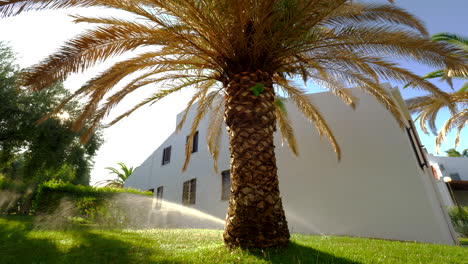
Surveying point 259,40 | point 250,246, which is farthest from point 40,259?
point 259,40

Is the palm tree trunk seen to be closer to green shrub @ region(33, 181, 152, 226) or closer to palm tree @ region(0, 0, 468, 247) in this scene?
palm tree @ region(0, 0, 468, 247)

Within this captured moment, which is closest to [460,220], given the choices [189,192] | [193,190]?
[193,190]

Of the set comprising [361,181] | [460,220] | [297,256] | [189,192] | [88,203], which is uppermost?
[189,192]

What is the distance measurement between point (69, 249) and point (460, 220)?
60.1 ft

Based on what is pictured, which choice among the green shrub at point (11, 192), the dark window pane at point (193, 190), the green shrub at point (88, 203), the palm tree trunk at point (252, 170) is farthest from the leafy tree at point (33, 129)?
the palm tree trunk at point (252, 170)

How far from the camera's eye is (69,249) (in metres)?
5.25

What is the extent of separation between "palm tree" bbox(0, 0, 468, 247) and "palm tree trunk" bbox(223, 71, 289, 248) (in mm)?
18

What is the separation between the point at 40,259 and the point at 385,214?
31.8 feet

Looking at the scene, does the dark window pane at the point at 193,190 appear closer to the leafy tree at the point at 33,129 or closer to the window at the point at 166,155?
the window at the point at 166,155

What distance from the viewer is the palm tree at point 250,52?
500 cm

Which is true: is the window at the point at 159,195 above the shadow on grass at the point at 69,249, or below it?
above

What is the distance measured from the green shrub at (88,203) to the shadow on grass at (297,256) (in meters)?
11.7

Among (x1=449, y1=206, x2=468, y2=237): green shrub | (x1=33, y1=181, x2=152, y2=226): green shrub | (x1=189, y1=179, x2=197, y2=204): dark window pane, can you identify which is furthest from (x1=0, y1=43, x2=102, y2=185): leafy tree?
(x1=449, y1=206, x2=468, y2=237): green shrub

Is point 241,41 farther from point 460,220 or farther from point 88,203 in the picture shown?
point 460,220
